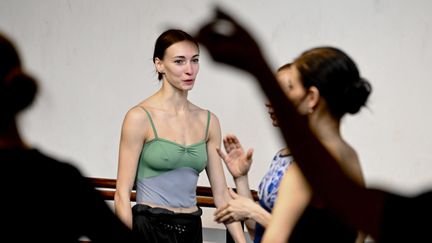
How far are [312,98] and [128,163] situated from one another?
132 cm

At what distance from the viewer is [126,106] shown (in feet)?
14.7

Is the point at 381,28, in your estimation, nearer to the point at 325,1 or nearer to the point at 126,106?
the point at 325,1

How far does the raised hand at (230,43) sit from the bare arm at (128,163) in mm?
2010

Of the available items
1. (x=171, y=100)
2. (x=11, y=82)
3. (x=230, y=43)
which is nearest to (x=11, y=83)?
(x=11, y=82)

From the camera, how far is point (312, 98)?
72.2 inches

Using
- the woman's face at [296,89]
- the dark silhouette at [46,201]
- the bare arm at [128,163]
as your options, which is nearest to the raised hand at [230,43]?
the dark silhouette at [46,201]

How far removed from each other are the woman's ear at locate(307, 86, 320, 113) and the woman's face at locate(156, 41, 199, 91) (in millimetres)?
1415

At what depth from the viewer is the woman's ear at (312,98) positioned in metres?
1.83

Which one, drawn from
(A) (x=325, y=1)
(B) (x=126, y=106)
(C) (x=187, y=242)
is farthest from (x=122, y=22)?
(C) (x=187, y=242)

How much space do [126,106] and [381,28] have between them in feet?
4.71

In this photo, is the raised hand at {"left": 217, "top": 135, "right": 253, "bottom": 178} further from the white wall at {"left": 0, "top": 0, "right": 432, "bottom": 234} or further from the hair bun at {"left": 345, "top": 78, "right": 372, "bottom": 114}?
the white wall at {"left": 0, "top": 0, "right": 432, "bottom": 234}

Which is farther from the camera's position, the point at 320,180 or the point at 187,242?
the point at 187,242

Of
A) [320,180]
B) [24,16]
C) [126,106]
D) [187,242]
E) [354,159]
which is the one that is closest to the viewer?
[320,180]

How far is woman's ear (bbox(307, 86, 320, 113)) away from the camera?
1829 mm
